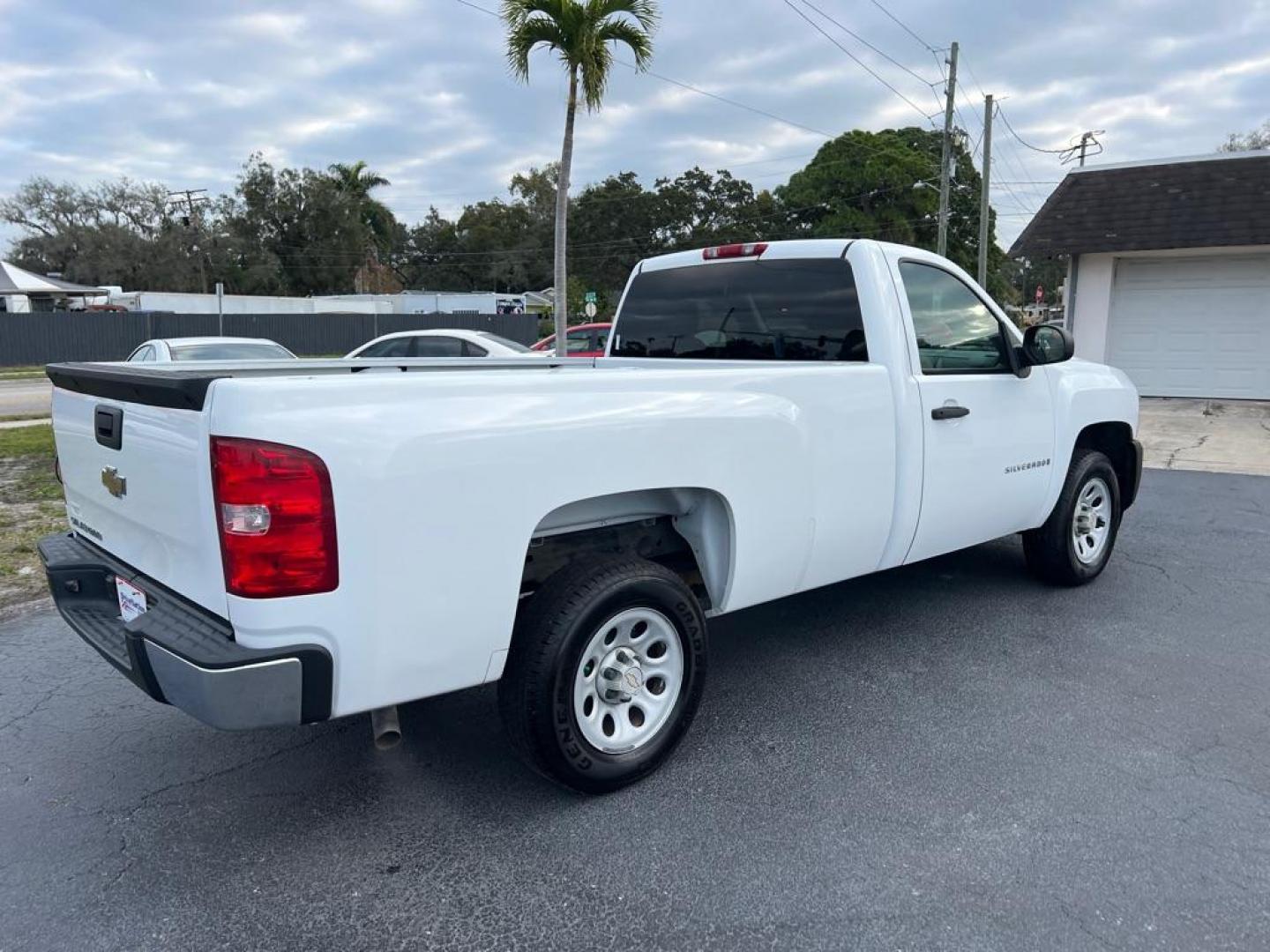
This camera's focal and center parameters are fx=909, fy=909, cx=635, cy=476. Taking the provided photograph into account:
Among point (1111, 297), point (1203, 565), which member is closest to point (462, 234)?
point (1111, 297)

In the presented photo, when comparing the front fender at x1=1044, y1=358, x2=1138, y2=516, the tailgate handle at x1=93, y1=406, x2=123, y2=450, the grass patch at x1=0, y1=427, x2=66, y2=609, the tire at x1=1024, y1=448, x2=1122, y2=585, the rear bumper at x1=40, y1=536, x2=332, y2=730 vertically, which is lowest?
the grass patch at x1=0, y1=427, x2=66, y2=609

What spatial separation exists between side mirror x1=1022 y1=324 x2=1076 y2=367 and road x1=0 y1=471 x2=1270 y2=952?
1.46m

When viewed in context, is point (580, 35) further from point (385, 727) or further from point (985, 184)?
point (985, 184)

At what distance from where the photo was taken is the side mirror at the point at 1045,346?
4.73 meters

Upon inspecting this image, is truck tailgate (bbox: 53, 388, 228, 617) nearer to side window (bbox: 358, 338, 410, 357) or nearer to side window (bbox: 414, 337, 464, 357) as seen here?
side window (bbox: 414, 337, 464, 357)

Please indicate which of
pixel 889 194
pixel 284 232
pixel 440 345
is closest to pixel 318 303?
pixel 284 232

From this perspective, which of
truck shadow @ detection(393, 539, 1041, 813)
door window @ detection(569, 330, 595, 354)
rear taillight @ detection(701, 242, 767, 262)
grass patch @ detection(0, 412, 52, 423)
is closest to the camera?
truck shadow @ detection(393, 539, 1041, 813)

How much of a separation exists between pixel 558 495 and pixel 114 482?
1506mm

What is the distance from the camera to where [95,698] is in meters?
4.17

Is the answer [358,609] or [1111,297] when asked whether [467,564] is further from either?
[1111,297]

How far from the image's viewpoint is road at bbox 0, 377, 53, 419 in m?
16.5

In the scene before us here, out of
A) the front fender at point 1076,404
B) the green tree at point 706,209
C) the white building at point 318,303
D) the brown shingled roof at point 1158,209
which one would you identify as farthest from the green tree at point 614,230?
the front fender at point 1076,404

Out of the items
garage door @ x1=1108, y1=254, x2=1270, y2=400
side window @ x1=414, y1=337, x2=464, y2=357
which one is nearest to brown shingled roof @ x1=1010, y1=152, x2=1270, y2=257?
garage door @ x1=1108, y1=254, x2=1270, y2=400

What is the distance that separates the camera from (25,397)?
1964 cm
